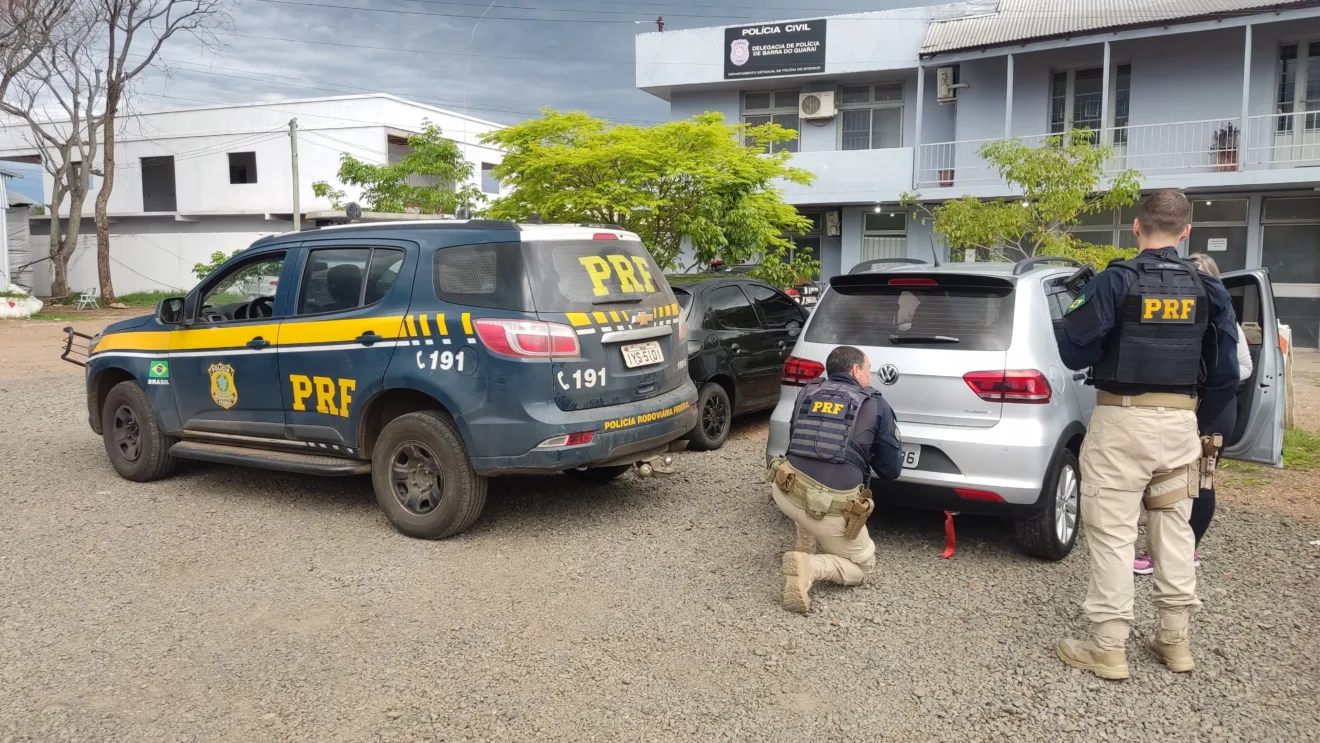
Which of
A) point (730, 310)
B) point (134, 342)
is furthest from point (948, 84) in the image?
point (134, 342)

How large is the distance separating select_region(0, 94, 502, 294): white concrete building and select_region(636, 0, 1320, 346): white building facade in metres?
12.6

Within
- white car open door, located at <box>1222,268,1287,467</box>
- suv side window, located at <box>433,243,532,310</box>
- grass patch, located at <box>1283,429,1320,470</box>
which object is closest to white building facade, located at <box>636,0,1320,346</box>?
grass patch, located at <box>1283,429,1320,470</box>

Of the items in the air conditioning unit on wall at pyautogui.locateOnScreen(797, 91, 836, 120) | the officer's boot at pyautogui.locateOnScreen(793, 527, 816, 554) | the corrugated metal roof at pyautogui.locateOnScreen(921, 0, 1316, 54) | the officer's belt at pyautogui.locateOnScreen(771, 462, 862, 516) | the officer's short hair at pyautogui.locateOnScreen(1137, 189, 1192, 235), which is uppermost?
the corrugated metal roof at pyautogui.locateOnScreen(921, 0, 1316, 54)

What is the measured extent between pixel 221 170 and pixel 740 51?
66.1 feet

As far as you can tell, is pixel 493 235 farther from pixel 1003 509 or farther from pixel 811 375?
pixel 1003 509

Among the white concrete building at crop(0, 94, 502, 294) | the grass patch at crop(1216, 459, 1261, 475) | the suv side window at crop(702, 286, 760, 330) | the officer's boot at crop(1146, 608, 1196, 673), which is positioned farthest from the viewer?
the white concrete building at crop(0, 94, 502, 294)

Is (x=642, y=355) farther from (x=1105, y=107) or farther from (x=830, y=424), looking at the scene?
(x=1105, y=107)

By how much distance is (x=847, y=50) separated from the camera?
1975cm

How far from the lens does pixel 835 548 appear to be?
465cm

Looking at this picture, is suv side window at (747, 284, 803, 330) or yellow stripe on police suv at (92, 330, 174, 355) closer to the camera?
yellow stripe on police suv at (92, 330, 174, 355)

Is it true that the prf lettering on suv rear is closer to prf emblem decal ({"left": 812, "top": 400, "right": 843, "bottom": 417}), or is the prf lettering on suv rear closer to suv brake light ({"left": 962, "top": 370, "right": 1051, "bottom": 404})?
prf emblem decal ({"left": 812, "top": 400, "right": 843, "bottom": 417})

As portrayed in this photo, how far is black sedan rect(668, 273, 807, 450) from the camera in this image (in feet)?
26.0

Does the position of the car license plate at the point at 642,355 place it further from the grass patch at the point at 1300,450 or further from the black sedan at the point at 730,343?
the grass patch at the point at 1300,450

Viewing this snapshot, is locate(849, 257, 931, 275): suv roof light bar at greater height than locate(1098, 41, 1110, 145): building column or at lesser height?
lesser
